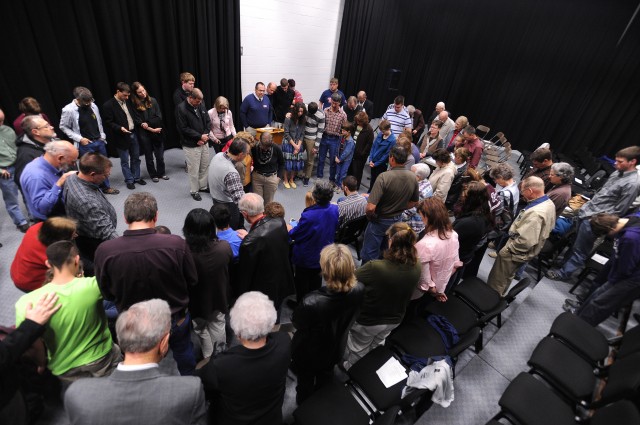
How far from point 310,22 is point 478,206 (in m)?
7.47

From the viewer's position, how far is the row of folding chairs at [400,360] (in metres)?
1.88

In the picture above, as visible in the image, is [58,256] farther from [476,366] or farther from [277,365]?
[476,366]

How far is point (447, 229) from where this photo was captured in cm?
243

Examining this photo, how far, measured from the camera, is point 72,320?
166 cm

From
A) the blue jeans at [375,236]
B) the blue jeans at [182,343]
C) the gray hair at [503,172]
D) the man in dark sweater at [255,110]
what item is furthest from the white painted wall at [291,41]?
the blue jeans at [182,343]

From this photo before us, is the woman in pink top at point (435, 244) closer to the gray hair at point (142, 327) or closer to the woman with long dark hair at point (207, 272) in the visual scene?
the woman with long dark hair at point (207, 272)

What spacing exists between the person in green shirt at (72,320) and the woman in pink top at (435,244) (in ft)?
7.08

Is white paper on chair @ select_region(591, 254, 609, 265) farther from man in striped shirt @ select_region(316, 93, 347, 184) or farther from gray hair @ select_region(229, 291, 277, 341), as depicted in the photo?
gray hair @ select_region(229, 291, 277, 341)

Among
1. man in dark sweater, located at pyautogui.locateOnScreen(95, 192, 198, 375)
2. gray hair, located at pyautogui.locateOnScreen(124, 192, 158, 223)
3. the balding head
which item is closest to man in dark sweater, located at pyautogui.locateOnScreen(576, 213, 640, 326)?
man in dark sweater, located at pyautogui.locateOnScreen(95, 192, 198, 375)

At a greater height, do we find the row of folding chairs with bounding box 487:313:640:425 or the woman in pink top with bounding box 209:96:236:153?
the woman in pink top with bounding box 209:96:236:153

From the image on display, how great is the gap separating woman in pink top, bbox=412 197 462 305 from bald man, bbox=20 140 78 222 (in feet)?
9.18

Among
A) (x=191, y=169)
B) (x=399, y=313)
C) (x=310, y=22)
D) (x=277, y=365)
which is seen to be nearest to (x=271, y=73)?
(x=310, y=22)

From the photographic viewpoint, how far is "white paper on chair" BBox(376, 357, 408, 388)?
6.95 ft

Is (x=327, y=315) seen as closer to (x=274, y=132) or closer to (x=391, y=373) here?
(x=391, y=373)
